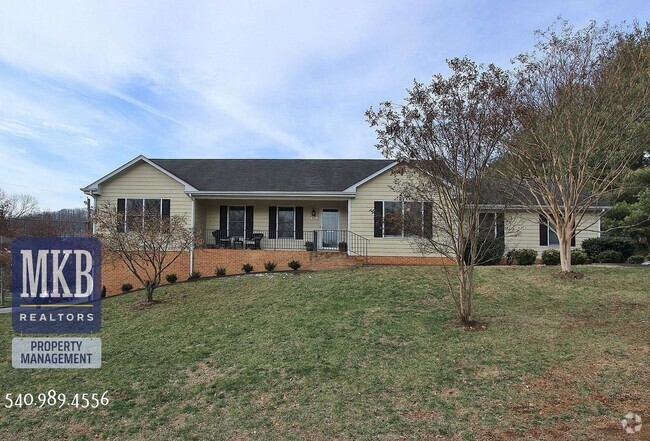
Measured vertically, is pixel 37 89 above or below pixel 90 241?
above

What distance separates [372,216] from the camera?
17234mm

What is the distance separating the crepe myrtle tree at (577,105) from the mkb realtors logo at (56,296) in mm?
11058

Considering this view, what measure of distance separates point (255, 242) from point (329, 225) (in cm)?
330

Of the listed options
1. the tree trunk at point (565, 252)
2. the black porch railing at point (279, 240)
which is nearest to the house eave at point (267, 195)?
the black porch railing at point (279, 240)

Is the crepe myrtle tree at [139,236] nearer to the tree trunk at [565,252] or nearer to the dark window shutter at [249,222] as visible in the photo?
the dark window shutter at [249,222]

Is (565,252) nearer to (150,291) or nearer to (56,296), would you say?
(150,291)

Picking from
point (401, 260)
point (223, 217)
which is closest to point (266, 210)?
point (223, 217)

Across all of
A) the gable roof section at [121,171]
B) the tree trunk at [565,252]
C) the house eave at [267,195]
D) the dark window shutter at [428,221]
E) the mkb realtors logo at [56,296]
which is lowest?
the mkb realtors logo at [56,296]

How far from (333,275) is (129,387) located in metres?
8.01

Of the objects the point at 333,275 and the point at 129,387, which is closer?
the point at 129,387

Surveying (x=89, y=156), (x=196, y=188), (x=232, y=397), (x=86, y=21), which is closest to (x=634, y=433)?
(x=232, y=397)

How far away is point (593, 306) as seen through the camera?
9367 millimetres

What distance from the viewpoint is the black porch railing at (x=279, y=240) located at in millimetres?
17859

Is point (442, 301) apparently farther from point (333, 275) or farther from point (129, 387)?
point (129, 387)
